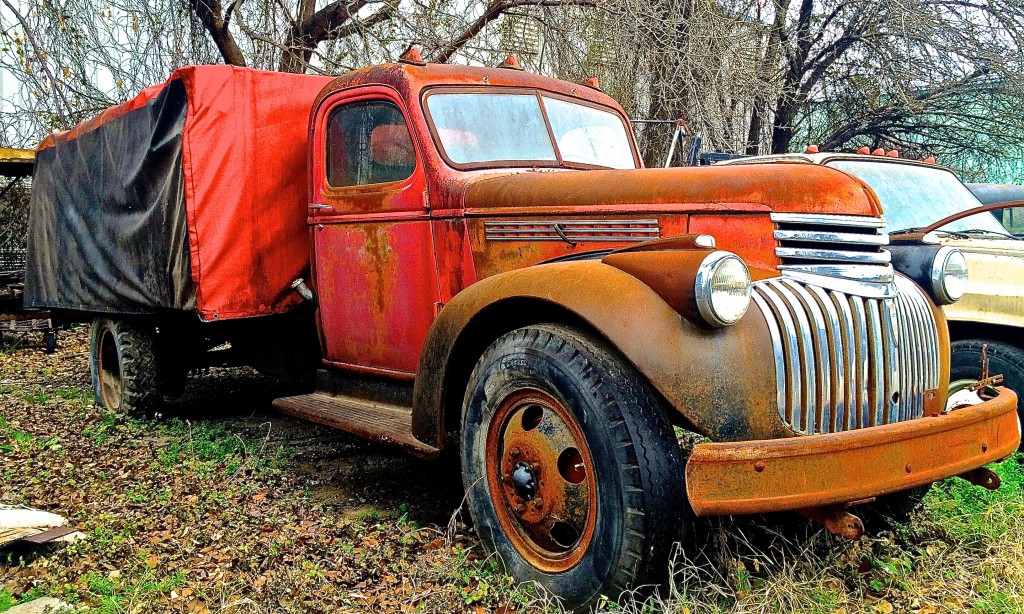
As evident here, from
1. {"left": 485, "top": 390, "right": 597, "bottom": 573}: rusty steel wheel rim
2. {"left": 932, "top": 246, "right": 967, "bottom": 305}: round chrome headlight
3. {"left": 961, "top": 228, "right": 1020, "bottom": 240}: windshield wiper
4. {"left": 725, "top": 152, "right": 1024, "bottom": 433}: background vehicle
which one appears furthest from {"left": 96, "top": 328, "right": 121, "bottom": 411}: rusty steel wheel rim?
{"left": 961, "top": 228, "right": 1020, "bottom": 240}: windshield wiper

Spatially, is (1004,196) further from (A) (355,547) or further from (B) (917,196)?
(A) (355,547)

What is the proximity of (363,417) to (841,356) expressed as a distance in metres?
2.26

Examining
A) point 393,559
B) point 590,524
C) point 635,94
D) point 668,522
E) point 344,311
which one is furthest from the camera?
point 635,94

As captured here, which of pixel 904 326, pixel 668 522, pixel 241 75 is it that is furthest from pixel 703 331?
pixel 241 75

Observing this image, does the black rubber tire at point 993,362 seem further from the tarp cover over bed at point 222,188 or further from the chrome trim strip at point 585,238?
the tarp cover over bed at point 222,188

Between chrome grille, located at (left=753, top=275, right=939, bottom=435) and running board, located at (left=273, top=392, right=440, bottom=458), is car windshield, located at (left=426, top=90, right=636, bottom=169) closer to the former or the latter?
running board, located at (left=273, top=392, right=440, bottom=458)

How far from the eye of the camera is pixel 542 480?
120 inches

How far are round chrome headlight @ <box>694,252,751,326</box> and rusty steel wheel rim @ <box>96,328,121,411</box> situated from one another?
504 cm

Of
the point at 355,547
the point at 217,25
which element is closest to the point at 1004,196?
the point at 355,547

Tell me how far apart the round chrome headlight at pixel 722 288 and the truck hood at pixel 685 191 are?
1.42 feet

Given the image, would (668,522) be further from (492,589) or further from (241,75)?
(241,75)

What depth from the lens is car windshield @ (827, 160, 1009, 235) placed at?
5363mm

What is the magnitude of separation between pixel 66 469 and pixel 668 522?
3683 mm

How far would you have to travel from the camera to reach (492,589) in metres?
3.14
